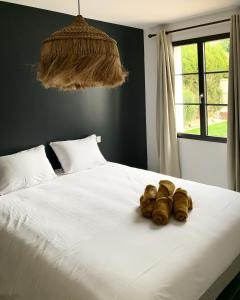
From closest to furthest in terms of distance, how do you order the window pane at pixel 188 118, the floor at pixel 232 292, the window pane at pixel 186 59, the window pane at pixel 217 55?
1. the floor at pixel 232 292
2. the window pane at pixel 217 55
3. the window pane at pixel 186 59
4. the window pane at pixel 188 118

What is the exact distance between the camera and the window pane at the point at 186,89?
12.5 ft

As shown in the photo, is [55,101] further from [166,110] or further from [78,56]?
[78,56]

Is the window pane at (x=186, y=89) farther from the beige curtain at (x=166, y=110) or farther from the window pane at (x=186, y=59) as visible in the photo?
the beige curtain at (x=166, y=110)

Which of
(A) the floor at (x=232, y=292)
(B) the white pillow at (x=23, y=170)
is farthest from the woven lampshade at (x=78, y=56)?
(A) the floor at (x=232, y=292)

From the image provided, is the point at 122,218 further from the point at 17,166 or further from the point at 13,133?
the point at 13,133

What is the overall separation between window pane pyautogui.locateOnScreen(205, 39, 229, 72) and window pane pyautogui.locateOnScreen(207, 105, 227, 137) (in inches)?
18.8

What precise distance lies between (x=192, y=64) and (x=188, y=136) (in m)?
0.93

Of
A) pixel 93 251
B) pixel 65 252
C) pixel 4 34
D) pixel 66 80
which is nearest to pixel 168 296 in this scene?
pixel 93 251

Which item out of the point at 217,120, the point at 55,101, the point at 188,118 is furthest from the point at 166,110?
the point at 55,101

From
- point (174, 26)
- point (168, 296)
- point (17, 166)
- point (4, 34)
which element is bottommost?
point (168, 296)

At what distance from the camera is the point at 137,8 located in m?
3.11

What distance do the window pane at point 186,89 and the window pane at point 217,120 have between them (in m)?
0.25

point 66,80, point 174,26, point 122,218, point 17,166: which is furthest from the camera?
point 174,26

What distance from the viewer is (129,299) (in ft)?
4.21
